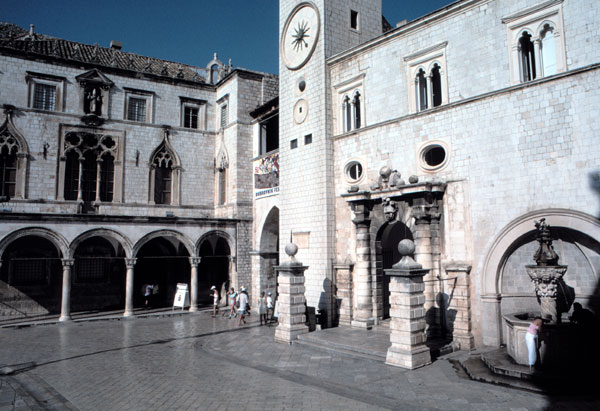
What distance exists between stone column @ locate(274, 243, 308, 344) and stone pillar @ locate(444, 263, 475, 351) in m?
4.86

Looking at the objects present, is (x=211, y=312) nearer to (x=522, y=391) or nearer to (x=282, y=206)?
(x=282, y=206)

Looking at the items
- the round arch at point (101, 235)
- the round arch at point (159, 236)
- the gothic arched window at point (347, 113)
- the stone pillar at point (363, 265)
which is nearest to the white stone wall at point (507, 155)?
the stone pillar at point (363, 265)

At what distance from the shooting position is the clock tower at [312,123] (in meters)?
18.2

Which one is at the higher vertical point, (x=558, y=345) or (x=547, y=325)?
(x=547, y=325)

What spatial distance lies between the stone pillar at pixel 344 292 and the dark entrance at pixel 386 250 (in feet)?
3.71

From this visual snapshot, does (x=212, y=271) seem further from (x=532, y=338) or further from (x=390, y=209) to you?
(x=532, y=338)

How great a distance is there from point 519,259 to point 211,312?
51.6 ft

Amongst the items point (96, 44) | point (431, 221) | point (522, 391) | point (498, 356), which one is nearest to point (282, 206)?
point (431, 221)

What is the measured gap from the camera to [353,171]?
59.8 feet

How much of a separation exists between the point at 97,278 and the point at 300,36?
17.5 m

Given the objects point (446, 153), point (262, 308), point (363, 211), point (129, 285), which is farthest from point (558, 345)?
point (129, 285)

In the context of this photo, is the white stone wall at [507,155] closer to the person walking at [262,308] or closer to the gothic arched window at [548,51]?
the gothic arched window at [548,51]

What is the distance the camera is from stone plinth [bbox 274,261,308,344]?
50.9 ft

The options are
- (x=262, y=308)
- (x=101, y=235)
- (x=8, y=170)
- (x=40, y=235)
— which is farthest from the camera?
(x=8, y=170)
